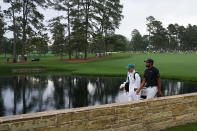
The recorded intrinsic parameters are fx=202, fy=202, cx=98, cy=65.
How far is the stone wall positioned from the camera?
4.06 metres

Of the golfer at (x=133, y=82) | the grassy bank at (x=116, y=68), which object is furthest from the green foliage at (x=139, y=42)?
the golfer at (x=133, y=82)

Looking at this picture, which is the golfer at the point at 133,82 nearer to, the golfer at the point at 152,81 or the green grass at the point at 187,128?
the golfer at the point at 152,81

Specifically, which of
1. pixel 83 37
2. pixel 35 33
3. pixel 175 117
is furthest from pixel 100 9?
pixel 175 117

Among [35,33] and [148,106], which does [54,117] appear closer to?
[148,106]

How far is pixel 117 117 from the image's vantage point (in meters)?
5.09

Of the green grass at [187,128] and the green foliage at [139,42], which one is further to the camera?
the green foliage at [139,42]

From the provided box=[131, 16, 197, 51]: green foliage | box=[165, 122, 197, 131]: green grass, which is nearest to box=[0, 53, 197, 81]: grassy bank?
box=[165, 122, 197, 131]: green grass

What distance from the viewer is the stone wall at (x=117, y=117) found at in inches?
160

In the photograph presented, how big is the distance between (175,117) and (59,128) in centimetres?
354

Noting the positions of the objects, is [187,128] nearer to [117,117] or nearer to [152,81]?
[152,81]

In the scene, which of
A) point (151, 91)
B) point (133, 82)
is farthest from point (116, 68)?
point (151, 91)

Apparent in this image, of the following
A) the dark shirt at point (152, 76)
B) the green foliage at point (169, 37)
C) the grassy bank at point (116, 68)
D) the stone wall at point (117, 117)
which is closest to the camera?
the stone wall at point (117, 117)

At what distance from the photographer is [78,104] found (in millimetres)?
10500

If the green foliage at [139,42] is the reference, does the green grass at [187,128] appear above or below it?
below
